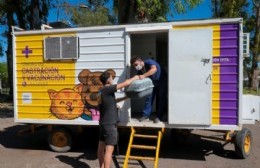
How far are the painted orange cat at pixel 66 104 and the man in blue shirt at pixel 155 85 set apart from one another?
1474mm

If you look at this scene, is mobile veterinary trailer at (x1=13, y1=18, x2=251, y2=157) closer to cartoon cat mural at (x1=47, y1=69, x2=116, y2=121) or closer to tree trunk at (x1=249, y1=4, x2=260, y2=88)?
cartoon cat mural at (x1=47, y1=69, x2=116, y2=121)

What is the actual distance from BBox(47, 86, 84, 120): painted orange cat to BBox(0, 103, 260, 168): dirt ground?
2.42 feet

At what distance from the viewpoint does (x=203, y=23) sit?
7.78 meters

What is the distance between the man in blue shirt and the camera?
821cm

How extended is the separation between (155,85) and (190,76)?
3.61 ft

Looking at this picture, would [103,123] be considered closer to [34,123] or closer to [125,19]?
[34,123]

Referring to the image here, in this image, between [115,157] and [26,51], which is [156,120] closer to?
[115,157]

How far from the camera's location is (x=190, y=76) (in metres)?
7.74

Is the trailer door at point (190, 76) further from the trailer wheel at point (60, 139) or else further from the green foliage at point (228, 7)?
the green foliage at point (228, 7)

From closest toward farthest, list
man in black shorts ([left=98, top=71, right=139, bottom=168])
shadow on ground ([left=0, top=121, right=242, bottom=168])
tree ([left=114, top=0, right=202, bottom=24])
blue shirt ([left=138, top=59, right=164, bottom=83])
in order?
man in black shorts ([left=98, top=71, right=139, bottom=168]) < blue shirt ([left=138, top=59, right=164, bottom=83]) < shadow on ground ([left=0, top=121, right=242, bottom=168]) < tree ([left=114, top=0, right=202, bottom=24])

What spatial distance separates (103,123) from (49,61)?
283 cm

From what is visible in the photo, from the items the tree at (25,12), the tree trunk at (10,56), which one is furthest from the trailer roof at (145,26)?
the tree trunk at (10,56)

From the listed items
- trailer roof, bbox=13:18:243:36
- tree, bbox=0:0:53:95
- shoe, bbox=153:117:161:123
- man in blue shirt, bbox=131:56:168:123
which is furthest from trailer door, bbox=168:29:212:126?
tree, bbox=0:0:53:95

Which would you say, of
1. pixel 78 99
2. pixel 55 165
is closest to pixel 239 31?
pixel 78 99
